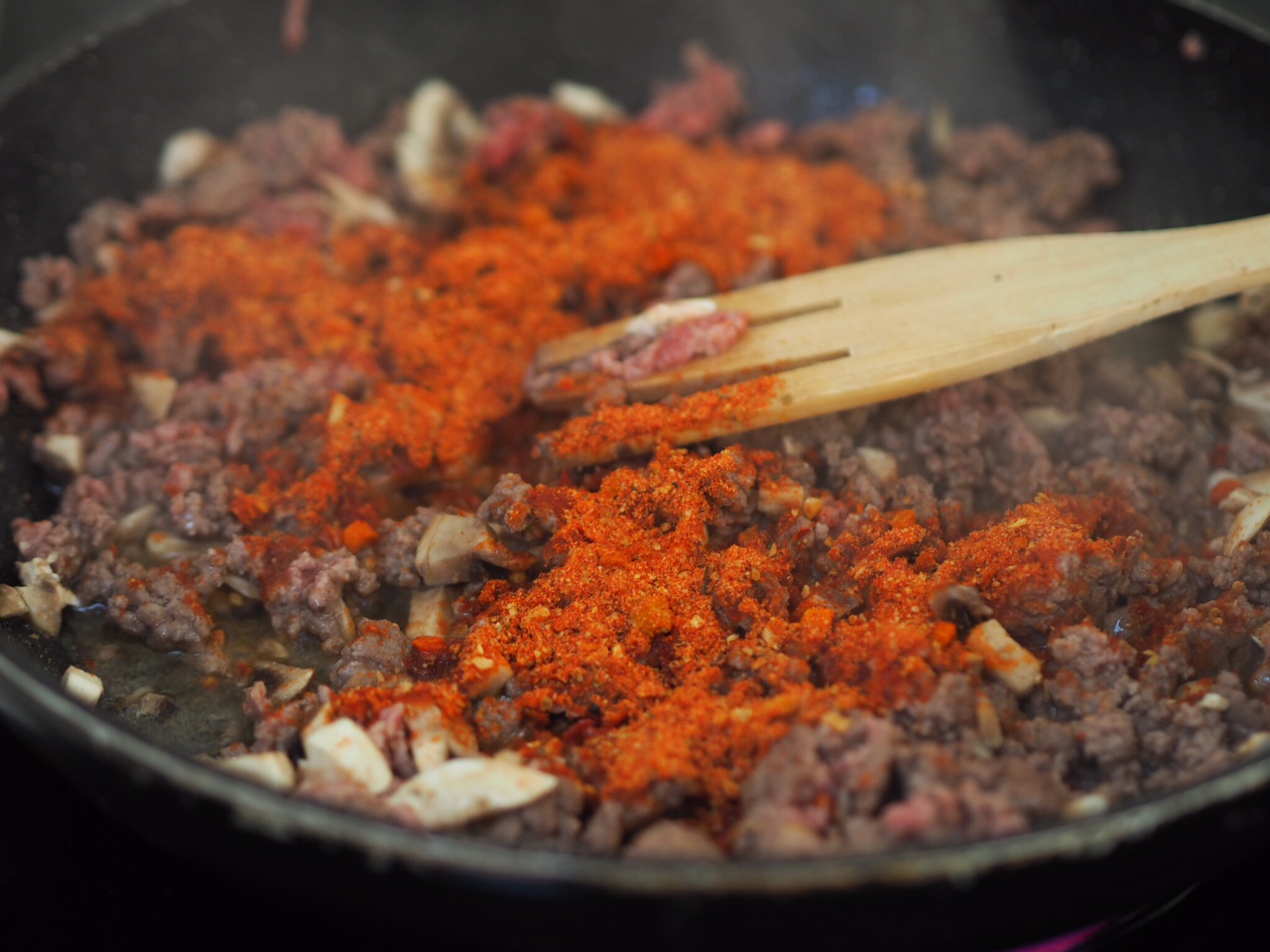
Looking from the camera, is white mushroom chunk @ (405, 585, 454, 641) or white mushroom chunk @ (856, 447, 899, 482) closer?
white mushroom chunk @ (405, 585, 454, 641)

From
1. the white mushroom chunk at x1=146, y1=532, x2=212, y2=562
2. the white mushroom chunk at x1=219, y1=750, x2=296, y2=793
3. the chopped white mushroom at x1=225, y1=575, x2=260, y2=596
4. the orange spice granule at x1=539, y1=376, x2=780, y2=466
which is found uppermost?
the orange spice granule at x1=539, y1=376, x2=780, y2=466

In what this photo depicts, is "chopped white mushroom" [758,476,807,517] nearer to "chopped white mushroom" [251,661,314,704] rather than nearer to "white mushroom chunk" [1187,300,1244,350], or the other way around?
"chopped white mushroom" [251,661,314,704]

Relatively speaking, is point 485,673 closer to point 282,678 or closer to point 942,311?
point 282,678

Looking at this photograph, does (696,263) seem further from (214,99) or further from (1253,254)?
(214,99)

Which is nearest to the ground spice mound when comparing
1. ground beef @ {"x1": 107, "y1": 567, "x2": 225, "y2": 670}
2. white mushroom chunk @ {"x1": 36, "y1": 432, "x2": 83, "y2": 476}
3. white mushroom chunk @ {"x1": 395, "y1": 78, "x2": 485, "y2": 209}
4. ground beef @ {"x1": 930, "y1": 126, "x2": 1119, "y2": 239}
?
ground beef @ {"x1": 107, "y1": 567, "x2": 225, "y2": 670}

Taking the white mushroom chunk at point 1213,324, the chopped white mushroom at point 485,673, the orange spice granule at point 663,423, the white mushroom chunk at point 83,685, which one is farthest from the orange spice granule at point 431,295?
the white mushroom chunk at point 1213,324
